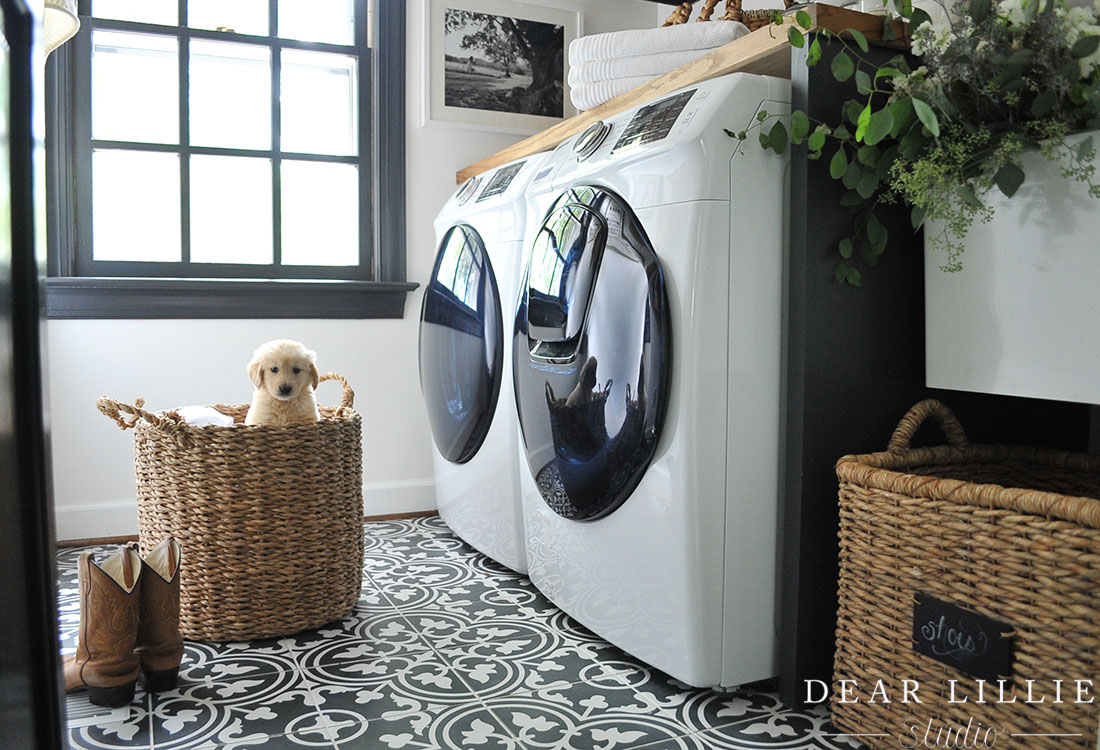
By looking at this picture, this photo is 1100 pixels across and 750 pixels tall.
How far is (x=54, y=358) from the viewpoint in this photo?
2350 mm

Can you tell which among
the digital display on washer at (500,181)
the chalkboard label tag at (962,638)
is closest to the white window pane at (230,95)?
the digital display on washer at (500,181)

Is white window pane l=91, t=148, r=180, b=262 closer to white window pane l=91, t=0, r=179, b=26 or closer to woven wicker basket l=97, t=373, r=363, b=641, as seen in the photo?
white window pane l=91, t=0, r=179, b=26

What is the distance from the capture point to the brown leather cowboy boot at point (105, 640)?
141cm

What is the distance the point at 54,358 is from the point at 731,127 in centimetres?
192

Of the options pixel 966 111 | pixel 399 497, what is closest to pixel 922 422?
pixel 966 111

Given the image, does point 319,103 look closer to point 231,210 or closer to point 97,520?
point 231,210

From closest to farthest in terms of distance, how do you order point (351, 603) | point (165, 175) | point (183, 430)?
point (183, 430) → point (351, 603) → point (165, 175)

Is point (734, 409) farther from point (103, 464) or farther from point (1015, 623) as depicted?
point (103, 464)

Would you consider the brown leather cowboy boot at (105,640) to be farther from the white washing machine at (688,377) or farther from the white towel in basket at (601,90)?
the white towel in basket at (601,90)

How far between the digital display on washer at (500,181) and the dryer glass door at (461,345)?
0.10 m

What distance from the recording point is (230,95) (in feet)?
8.61

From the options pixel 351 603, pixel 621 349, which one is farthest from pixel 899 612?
pixel 351 603

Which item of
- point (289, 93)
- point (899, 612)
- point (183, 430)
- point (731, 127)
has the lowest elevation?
point (899, 612)

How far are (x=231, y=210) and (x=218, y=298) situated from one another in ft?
1.00
